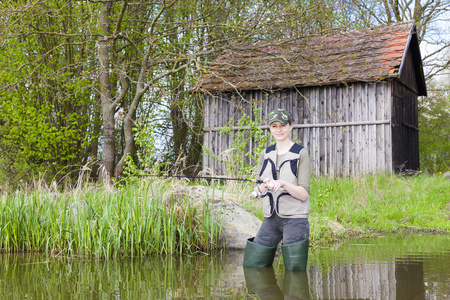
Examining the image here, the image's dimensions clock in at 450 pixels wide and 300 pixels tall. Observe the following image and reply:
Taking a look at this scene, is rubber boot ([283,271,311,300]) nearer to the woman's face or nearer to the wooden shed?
the woman's face

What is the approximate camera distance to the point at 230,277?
5082 millimetres

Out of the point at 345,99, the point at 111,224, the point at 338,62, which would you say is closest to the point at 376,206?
the point at 345,99

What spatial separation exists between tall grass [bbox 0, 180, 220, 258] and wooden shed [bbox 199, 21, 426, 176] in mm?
6439

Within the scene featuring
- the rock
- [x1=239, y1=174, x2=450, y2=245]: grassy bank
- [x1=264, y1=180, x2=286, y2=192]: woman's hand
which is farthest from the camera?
[x1=239, y1=174, x2=450, y2=245]: grassy bank

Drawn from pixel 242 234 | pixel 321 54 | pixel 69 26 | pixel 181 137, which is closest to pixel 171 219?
pixel 242 234


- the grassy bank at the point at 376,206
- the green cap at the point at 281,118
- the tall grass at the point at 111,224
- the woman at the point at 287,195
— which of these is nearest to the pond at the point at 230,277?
the tall grass at the point at 111,224

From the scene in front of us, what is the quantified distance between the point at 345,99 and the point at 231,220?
833cm

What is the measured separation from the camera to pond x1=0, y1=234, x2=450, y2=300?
169 inches

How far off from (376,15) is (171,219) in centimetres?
1938

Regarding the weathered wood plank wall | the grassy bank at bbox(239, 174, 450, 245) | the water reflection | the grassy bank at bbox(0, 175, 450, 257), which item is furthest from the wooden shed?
the water reflection

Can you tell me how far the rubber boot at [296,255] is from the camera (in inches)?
187

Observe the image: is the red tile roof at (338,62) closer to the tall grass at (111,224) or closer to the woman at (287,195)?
the tall grass at (111,224)

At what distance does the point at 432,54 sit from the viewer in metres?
22.5

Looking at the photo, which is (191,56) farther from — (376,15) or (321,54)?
(376,15)
